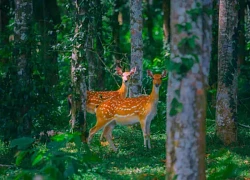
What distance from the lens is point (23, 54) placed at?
40.1 ft

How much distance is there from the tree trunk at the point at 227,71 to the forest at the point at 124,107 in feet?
0.06

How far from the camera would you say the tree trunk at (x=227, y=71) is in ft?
44.3

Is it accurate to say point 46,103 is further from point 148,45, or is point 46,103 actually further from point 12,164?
point 148,45

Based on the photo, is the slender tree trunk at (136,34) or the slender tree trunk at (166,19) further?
the slender tree trunk at (166,19)

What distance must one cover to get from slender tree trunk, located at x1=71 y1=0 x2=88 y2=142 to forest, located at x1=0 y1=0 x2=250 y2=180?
0.02 m

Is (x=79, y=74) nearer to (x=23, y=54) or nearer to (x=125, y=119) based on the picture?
(x=125, y=119)

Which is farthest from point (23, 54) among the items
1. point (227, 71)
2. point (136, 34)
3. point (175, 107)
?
point (175, 107)

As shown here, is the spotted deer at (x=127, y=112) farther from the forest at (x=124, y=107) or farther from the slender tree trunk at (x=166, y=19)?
the slender tree trunk at (x=166, y=19)

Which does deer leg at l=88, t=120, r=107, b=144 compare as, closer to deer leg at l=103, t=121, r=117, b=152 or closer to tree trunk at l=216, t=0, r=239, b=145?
deer leg at l=103, t=121, r=117, b=152

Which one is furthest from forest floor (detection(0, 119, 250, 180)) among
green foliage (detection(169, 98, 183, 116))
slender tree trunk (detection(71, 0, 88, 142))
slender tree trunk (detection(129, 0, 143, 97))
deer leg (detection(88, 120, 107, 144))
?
slender tree trunk (detection(129, 0, 143, 97))

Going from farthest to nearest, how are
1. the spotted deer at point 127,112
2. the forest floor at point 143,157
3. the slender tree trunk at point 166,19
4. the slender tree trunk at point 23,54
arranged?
the slender tree trunk at point 166,19, the spotted deer at point 127,112, the slender tree trunk at point 23,54, the forest floor at point 143,157

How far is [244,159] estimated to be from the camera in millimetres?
12688

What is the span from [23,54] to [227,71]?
3.92 metres

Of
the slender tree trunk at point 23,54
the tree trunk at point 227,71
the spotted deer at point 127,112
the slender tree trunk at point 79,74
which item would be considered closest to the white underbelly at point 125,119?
the spotted deer at point 127,112
